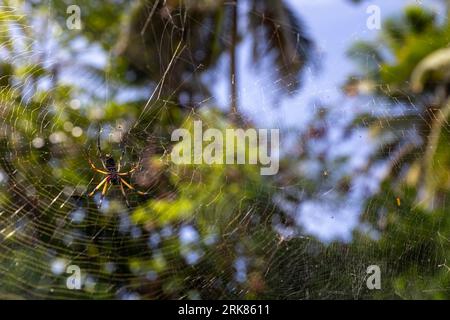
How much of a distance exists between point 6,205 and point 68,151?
0.23 m

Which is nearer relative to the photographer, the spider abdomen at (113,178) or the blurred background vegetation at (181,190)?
the blurred background vegetation at (181,190)

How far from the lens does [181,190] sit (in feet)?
5.82

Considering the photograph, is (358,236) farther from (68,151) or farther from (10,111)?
(10,111)

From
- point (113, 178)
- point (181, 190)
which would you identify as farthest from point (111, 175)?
point (181, 190)

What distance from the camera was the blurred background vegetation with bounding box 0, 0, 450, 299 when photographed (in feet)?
5.33

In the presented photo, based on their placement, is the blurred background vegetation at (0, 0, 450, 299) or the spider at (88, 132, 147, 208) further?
the spider at (88, 132, 147, 208)

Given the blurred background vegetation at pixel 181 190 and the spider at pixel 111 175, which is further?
the spider at pixel 111 175

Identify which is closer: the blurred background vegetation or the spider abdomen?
the blurred background vegetation

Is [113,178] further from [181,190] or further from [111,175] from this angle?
[181,190]

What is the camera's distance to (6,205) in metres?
1.68

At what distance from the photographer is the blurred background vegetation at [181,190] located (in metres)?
1.62
